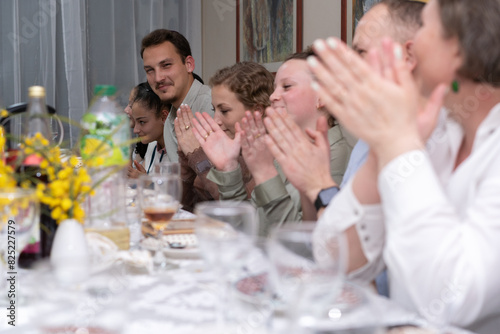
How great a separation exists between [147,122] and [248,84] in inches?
43.1

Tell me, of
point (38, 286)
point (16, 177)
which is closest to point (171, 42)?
point (16, 177)

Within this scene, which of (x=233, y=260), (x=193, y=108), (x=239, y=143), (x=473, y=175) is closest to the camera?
(x=233, y=260)

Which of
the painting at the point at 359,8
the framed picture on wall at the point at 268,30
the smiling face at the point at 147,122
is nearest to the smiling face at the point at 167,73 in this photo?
the smiling face at the point at 147,122

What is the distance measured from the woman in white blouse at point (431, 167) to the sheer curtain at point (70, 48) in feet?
10.1

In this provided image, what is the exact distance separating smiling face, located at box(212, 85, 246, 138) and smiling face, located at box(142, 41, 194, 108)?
870mm

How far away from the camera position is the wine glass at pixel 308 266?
0.56 m

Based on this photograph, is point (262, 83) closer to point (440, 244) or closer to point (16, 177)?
point (16, 177)

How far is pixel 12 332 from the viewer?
2.20 ft

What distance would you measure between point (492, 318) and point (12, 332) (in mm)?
735

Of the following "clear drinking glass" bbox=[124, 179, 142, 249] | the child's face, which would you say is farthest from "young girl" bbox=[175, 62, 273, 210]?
the child's face

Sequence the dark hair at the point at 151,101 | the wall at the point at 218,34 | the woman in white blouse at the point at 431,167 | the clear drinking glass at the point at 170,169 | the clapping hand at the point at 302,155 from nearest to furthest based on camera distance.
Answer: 1. the woman in white blouse at the point at 431,167
2. the clapping hand at the point at 302,155
3. the clear drinking glass at the point at 170,169
4. the dark hair at the point at 151,101
5. the wall at the point at 218,34

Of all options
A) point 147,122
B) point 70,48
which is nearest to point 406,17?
point 147,122

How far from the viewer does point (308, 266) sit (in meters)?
0.58

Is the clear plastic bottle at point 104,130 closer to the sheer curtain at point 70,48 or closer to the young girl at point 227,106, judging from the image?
the young girl at point 227,106
